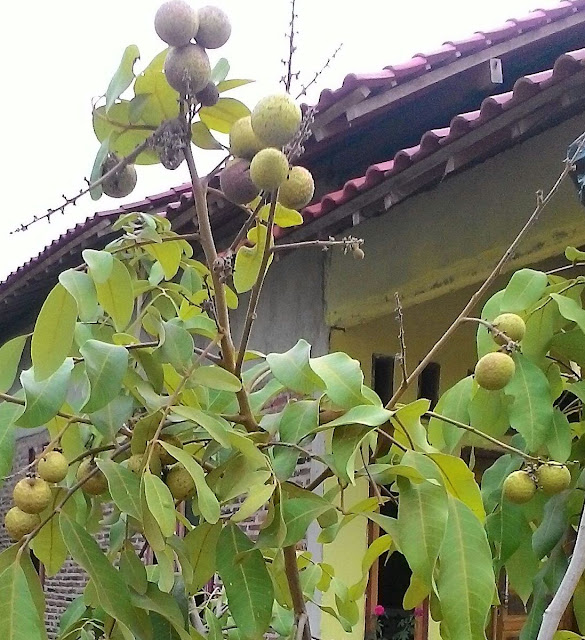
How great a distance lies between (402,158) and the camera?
2348mm

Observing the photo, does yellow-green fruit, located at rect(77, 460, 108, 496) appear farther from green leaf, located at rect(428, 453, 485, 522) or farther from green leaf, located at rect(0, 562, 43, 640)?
green leaf, located at rect(428, 453, 485, 522)

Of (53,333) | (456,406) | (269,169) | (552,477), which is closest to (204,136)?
(269,169)

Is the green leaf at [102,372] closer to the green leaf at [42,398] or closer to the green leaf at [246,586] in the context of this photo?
the green leaf at [42,398]

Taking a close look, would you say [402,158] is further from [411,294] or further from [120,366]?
[120,366]

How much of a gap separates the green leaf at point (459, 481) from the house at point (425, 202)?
139 centimetres

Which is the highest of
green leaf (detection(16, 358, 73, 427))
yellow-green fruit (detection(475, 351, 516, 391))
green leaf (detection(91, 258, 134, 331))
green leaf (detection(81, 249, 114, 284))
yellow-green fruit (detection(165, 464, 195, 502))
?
green leaf (detection(81, 249, 114, 284))

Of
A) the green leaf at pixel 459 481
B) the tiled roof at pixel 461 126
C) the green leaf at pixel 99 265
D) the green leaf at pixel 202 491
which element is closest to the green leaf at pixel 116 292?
the green leaf at pixel 99 265

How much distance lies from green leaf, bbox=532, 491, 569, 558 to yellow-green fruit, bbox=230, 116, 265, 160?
704mm

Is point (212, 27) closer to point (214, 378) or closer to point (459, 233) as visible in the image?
point (214, 378)

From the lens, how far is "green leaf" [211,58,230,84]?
1118 mm

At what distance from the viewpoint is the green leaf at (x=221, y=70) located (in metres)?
1.12

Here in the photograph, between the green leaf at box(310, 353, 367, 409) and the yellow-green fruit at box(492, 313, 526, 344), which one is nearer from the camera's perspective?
the green leaf at box(310, 353, 367, 409)

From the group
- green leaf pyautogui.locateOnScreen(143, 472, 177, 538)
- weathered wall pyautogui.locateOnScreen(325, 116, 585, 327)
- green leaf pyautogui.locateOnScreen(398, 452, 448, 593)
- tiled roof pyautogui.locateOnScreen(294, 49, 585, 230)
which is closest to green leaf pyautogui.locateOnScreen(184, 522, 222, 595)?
green leaf pyautogui.locateOnScreen(143, 472, 177, 538)

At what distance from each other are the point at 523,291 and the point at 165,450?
2.10 feet
